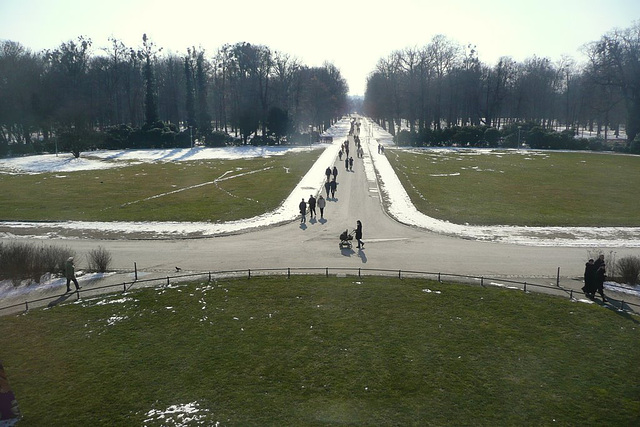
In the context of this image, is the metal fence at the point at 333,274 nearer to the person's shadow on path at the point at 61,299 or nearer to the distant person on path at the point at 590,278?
the person's shadow on path at the point at 61,299

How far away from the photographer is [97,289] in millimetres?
16797

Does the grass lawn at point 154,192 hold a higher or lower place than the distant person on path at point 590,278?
higher

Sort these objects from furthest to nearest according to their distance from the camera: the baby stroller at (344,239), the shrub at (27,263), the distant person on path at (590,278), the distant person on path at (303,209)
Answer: the distant person on path at (303,209), the baby stroller at (344,239), the shrub at (27,263), the distant person on path at (590,278)

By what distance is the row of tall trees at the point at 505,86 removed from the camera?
70.5 m

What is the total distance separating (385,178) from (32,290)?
102 feet

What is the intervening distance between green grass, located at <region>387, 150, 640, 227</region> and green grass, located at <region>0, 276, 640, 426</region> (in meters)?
13.2

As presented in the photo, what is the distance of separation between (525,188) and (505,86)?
6836 centimetres

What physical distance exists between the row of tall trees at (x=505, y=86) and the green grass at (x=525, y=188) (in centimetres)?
1980

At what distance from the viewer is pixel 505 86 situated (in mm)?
96375

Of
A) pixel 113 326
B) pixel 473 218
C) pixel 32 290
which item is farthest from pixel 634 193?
pixel 32 290

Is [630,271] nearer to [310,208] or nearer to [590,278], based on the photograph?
[590,278]

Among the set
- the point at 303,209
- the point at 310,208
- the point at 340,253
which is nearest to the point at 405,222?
the point at 310,208

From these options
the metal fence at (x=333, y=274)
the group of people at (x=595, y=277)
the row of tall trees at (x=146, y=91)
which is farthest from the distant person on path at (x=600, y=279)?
the row of tall trees at (x=146, y=91)

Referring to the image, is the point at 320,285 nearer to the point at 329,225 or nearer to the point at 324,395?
the point at 324,395
